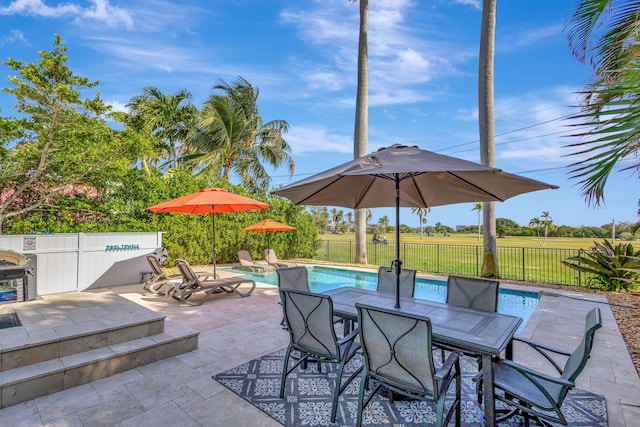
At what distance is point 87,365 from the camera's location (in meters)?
3.10

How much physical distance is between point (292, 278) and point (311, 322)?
1380 millimetres

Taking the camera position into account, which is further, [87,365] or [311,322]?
[87,365]

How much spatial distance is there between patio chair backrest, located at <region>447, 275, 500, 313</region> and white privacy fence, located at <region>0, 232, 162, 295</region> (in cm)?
691

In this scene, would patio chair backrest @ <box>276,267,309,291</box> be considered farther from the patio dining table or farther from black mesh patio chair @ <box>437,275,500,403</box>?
black mesh patio chair @ <box>437,275,500,403</box>

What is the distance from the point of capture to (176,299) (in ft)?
20.7

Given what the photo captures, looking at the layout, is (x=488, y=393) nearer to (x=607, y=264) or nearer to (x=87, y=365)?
(x=87, y=365)

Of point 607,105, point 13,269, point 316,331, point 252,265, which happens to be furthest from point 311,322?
point 252,265

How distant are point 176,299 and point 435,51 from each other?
1587 cm

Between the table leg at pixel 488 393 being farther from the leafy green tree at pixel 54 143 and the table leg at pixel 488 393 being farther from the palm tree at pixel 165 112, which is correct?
the palm tree at pixel 165 112

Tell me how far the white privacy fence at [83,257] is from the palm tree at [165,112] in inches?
371

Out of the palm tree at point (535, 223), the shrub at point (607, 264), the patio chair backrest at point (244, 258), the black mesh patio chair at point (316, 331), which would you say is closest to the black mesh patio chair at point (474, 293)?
the black mesh patio chair at point (316, 331)

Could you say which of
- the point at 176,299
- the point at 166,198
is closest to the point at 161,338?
the point at 176,299

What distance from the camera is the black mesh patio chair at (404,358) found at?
2090 millimetres

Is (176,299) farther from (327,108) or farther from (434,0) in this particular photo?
(327,108)
